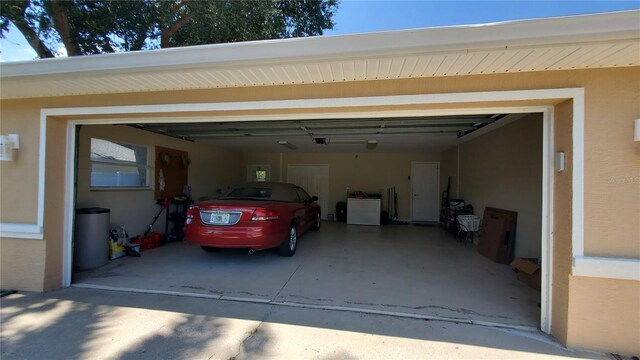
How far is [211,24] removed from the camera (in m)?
6.51

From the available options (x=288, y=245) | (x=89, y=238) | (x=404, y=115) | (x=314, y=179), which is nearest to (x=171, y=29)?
(x=89, y=238)

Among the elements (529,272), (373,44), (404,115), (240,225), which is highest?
(373,44)

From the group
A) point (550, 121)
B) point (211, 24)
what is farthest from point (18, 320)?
point (211, 24)

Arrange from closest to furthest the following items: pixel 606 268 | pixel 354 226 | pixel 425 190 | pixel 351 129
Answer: pixel 606 268 < pixel 351 129 < pixel 354 226 < pixel 425 190

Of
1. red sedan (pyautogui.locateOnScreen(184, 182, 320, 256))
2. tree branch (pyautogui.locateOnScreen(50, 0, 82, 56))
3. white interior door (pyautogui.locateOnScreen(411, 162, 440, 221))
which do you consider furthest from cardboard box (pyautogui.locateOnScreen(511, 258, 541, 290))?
tree branch (pyautogui.locateOnScreen(50, 0, 82, 56))

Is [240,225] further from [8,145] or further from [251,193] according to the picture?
[8,145]

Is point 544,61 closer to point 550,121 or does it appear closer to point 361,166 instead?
point 550,121

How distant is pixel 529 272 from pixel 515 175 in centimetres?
184

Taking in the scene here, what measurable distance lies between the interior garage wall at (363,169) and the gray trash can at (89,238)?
20.2ft

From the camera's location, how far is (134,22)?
6766 mm

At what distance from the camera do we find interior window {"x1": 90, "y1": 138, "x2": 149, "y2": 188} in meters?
4.92

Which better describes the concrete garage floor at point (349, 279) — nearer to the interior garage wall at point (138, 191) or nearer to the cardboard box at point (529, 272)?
the cardboard box at point (529, 272)

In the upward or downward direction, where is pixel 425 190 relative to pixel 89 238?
upward

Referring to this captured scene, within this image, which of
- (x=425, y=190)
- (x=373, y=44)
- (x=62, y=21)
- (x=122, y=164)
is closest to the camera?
(x=373, y=44)
